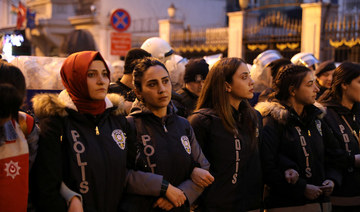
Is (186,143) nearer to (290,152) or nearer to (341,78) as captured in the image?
(290,152)

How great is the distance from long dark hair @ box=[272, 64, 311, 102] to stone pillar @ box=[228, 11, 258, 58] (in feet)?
44.2

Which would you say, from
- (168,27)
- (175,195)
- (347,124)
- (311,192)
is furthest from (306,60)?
(168,27)

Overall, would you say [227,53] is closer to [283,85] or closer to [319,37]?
[319,37]

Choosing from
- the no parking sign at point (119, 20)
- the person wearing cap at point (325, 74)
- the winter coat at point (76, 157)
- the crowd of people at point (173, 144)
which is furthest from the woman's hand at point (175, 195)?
the no parking sign at point (119, 20)

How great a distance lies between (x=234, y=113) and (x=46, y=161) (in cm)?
175

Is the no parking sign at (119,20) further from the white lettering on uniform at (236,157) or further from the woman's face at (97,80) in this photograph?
the woman's face at (97,80)

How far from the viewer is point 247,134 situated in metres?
3.96

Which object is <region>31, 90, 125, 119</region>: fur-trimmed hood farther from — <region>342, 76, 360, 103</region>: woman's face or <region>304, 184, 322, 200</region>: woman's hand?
<region>342, 76, 360, 103</region>: woman's face

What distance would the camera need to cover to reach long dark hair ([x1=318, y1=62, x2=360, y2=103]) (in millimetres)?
Answer: 4879

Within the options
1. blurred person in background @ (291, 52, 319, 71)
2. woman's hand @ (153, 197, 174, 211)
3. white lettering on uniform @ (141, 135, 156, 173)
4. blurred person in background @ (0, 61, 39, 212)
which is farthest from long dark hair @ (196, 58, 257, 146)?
blurred person in background @ (291, 52, 319, 71)

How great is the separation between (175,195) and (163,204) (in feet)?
0.34

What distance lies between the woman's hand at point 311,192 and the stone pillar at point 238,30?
45.9 feet

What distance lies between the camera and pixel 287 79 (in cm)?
441

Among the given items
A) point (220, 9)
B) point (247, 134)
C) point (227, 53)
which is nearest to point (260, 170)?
point (247, 134)
